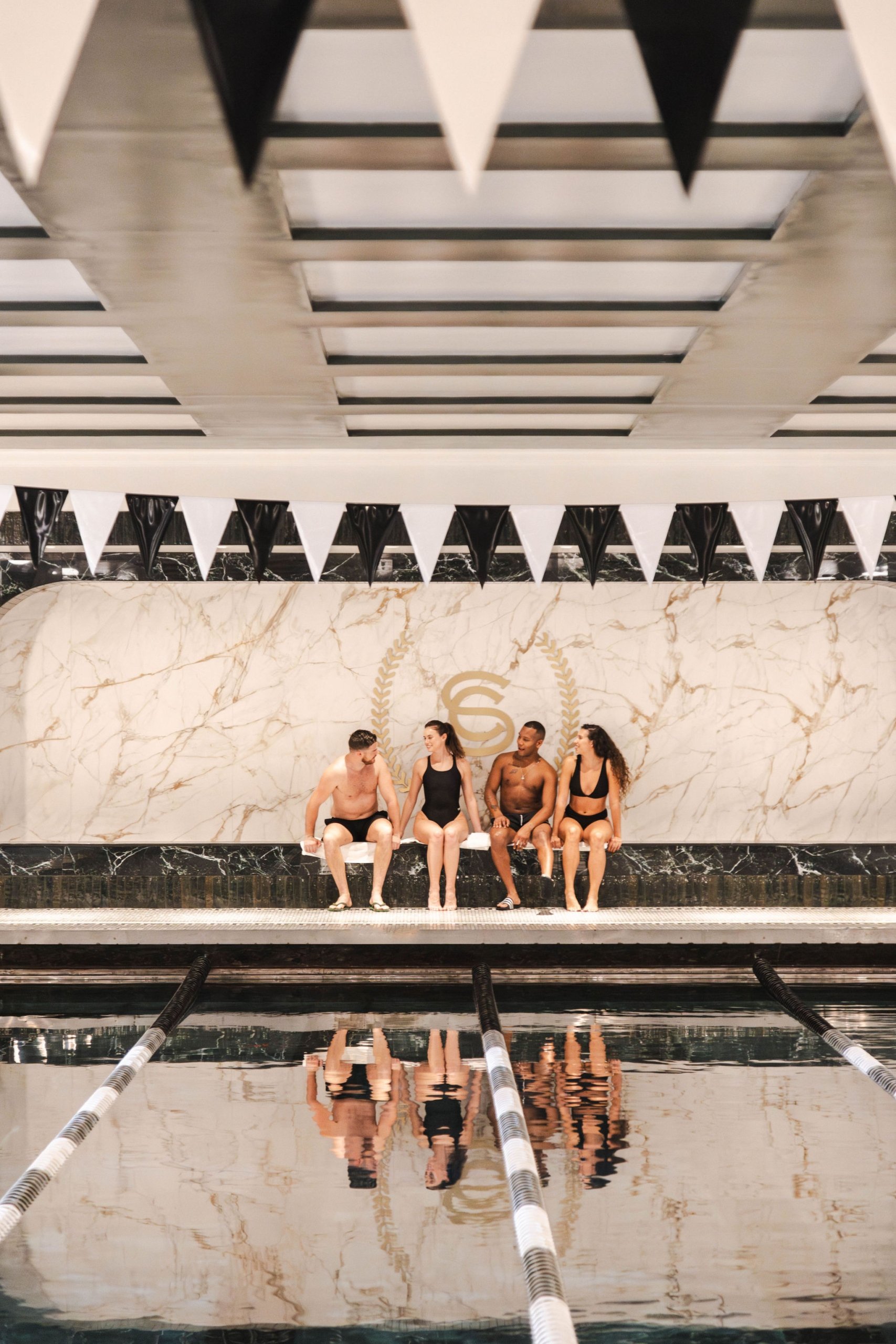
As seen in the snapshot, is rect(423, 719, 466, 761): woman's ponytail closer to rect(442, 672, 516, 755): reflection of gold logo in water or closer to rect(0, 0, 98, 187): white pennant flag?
rect(442, 672, 516, 755): reflection of gold logo in water

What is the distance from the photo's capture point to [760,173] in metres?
3.36

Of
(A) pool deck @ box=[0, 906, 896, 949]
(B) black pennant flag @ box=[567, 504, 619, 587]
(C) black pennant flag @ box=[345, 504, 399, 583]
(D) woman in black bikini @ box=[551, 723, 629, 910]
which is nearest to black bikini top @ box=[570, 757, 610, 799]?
(D) woman in black bikini @ box=[551, 723, 629, 910]

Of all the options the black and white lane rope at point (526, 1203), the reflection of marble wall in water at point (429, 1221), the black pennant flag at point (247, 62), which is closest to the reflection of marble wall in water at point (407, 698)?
the black and white lane rope at point (526, 1203)

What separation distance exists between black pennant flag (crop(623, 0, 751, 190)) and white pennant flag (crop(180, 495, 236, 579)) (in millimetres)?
5630

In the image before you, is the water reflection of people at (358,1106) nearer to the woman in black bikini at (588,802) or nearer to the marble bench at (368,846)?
the marble bench at (368,846)

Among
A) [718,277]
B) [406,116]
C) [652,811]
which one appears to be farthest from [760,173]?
[652,811]

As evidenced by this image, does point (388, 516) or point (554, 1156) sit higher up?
point (388, 516)

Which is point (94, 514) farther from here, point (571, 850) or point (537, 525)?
point (571, 850)

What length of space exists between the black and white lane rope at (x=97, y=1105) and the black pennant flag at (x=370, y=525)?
3.00m

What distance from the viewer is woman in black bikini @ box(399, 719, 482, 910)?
8.09 metres

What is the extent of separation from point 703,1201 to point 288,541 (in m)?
6.21

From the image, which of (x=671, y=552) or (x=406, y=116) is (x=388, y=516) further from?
(x=406, y=116)

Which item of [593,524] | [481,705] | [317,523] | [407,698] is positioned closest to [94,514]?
[317,523]

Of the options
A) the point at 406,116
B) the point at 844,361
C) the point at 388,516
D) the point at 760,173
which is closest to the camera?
the point at 406,116
